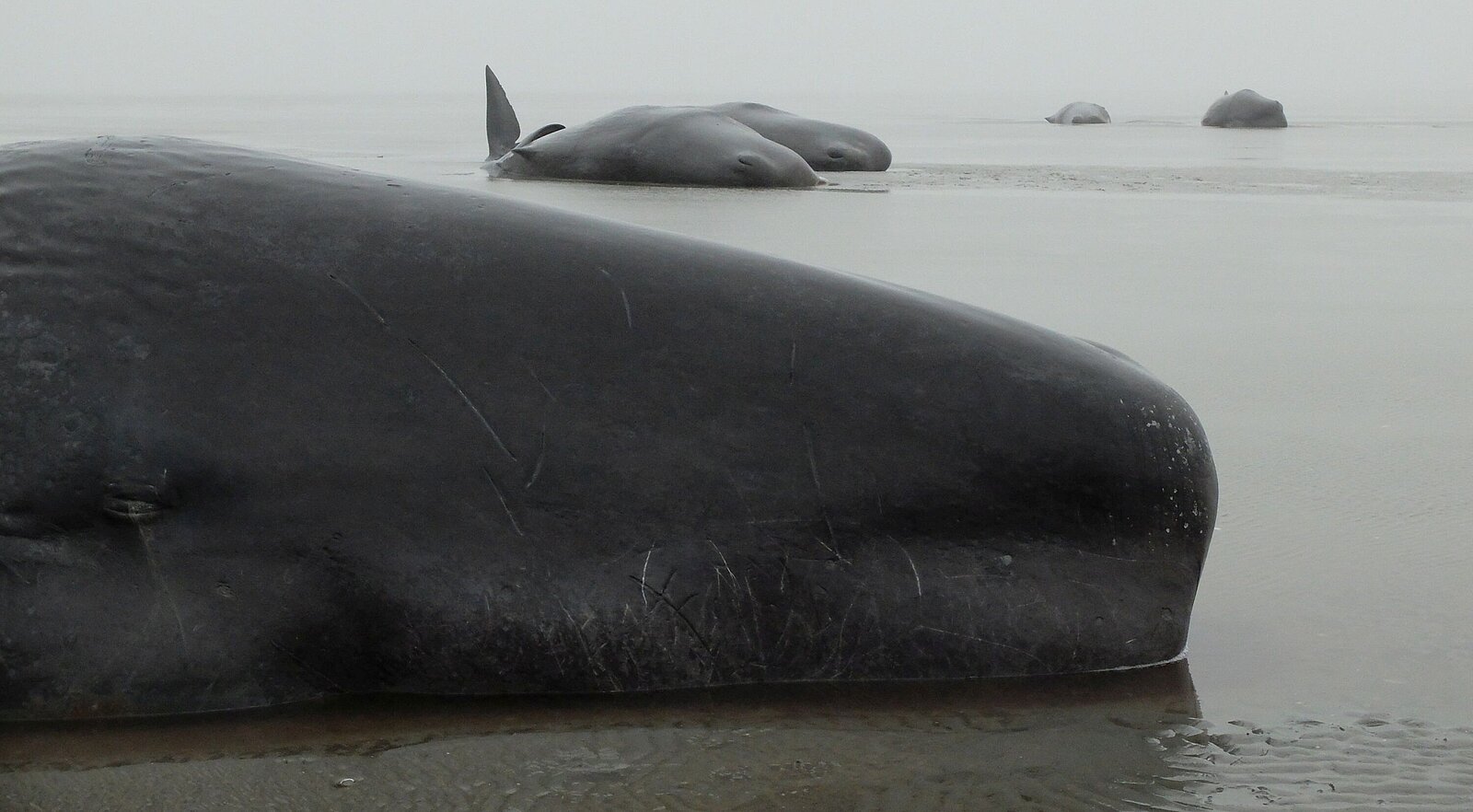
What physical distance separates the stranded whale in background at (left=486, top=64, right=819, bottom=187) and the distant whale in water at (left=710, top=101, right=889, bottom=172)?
161 centimetres

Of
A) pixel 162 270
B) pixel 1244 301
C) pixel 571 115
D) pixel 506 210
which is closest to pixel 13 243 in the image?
pixel 162 270

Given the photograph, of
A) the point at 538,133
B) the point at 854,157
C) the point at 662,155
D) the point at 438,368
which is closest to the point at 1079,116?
the point at 854,157

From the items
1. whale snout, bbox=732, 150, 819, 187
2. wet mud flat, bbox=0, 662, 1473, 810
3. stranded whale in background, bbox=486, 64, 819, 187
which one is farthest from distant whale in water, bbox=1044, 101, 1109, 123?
wet mud flat, bbox=0, 662, 1473, 810

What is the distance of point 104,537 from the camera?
255 cm

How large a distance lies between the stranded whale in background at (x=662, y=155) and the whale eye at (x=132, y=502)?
38.6 ft

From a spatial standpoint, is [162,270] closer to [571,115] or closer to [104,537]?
[104,537]

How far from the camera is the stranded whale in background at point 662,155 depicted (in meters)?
14.2

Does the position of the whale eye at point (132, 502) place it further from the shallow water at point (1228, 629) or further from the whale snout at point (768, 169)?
the whale snout at point (768, 169)

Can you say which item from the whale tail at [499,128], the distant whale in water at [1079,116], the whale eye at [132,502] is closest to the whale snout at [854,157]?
the whale tail at [499,128]

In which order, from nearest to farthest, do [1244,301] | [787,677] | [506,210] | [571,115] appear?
1. [787,677]
2. [506,210]
3. [1244,301]
4. [571,115]

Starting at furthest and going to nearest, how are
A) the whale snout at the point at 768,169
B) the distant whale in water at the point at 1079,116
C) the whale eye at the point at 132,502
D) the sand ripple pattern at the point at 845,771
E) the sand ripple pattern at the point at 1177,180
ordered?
the distant whale in water at the point at 1079,116 < the whale snout at the point at 768,169 < the sand ripple pattern at the point at 1177,180 < the whale eye at the point at 132,502 < the sand ripple pattern at the point at 845,771

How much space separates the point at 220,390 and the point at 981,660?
139 cm

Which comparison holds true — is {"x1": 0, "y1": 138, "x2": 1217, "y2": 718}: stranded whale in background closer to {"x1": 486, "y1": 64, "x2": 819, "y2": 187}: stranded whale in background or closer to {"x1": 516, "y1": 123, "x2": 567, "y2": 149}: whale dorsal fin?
{"x1": 486, "y1": 64, "x2": 819, "y2": 187}: stranded whale in background

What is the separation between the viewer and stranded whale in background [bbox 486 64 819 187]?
14.2 metres
